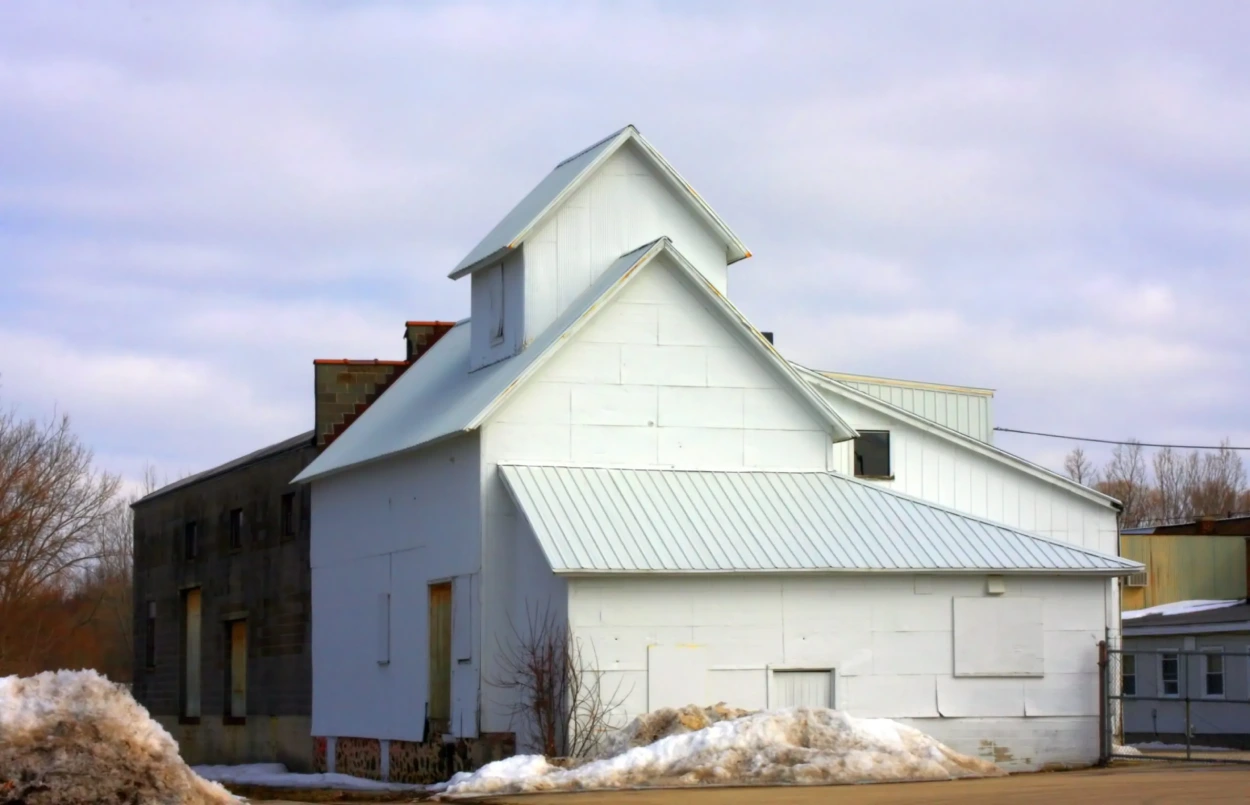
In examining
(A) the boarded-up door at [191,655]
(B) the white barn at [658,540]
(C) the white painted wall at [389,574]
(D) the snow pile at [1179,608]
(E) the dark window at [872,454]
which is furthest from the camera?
(D) the snow pile at [1179,608]

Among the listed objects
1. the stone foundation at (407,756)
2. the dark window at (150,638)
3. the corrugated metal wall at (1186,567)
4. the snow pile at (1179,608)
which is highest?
the corrugated metal wall at (1186,567)

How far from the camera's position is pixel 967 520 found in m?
Result: 28.8

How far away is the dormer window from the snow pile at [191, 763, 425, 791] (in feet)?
25.7

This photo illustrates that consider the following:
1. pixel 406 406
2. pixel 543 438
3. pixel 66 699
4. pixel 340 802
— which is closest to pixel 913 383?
pixel 406 406

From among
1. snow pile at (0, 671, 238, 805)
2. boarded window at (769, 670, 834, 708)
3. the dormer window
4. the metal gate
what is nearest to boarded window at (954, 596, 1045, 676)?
boarded window at (769, 670, 834, 708)

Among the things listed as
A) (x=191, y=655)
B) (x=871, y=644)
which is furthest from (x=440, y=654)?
(x=191, y=655)

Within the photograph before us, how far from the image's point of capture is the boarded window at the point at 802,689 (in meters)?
26.7

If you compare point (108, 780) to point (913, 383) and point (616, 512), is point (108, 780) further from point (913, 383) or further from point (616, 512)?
point (913, 383)

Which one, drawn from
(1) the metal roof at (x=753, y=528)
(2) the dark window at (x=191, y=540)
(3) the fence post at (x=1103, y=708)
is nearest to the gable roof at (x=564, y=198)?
(1) the metal roof at (x=753, y=528)

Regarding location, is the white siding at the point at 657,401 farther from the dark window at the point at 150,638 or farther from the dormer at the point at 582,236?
the dark window at the point at 150,638

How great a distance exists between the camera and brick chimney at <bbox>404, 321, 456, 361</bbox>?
38594 millimetres

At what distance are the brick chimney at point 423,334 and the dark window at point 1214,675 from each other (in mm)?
22431

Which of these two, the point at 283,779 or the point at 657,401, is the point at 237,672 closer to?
the point at 283,779

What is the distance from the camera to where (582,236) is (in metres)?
31.0
